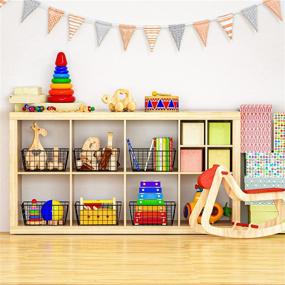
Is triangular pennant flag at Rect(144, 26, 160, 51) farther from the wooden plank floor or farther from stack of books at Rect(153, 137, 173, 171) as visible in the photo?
the wooden plank floor

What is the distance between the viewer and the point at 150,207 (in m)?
4.56

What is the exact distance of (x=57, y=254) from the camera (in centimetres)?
394

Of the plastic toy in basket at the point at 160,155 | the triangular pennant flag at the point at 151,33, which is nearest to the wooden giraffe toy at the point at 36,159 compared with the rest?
the plastic toy in basket at the point at 160,155

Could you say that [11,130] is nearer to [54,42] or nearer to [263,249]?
[54,42]

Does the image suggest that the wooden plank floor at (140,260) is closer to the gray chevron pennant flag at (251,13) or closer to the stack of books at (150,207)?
the stack of books at (150,207)

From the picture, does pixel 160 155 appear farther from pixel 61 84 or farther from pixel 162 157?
pixel 61 84

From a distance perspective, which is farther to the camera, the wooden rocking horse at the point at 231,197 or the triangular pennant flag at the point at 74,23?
the triangular pennant flag at the point at 74,23

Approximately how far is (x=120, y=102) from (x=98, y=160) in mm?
412

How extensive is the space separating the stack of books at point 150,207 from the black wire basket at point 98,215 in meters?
0.16

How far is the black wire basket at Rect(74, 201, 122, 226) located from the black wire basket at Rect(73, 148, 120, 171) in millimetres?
246

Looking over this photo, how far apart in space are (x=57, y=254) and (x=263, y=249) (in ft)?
3.95

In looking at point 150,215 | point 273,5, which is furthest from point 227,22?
point 150,215

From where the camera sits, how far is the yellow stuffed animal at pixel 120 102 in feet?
14.9

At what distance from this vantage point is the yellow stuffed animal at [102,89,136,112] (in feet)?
14.9
